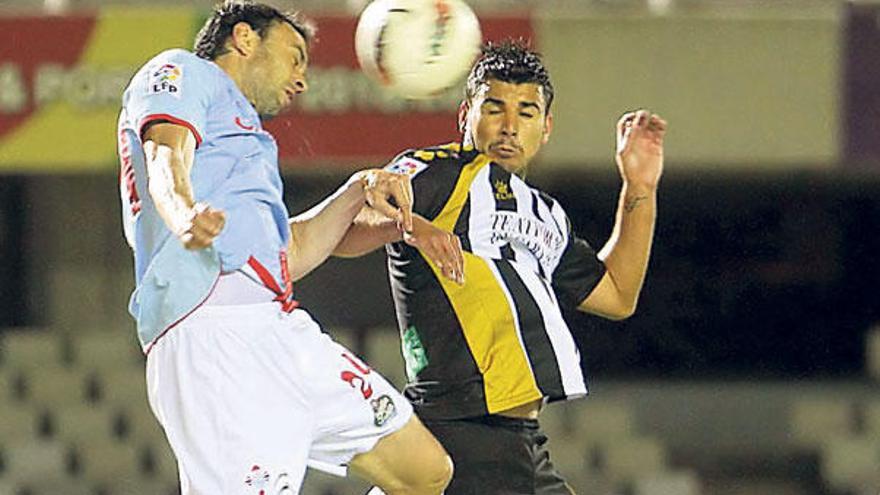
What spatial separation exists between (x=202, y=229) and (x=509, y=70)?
1464mm

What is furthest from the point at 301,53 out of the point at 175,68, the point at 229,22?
the point at 175,68

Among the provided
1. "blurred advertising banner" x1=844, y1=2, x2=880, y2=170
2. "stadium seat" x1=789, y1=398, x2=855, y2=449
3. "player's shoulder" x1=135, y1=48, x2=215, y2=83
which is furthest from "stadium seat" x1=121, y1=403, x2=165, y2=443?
"player's shoulder" x1=135, y1=48, x2=215, y2=83

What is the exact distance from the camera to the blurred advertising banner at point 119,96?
945cm

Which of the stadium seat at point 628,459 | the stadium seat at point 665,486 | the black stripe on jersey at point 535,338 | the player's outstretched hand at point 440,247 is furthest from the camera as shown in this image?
the stadium seat at point 628,459

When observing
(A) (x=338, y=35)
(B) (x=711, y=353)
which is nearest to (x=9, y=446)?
(A) (x=338, y=35)

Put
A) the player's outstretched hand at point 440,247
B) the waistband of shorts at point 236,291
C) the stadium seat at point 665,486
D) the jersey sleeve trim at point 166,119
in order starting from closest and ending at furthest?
the jersey sleeve trim at point 166,119 < the waistband of shorts at point 236,291 < the player's outstretched hand at point 440,247 < the stadium seat at point 665,486

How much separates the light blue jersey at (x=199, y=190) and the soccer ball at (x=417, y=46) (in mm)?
924

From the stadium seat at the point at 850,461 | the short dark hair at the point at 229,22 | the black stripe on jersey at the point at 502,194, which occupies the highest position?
the short dark hair at the point at 229,22

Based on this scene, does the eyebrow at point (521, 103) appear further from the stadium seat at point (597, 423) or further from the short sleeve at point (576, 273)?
the stadium seat at point (597, 423)

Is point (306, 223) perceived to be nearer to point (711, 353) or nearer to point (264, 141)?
point (264, 141)

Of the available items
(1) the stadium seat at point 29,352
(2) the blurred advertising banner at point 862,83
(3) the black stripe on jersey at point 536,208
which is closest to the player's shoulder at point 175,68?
(3) the black stripe on jersey at point 536,208

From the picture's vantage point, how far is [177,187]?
3.78 metres

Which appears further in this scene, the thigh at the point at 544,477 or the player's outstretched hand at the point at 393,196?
the thigh at the point at 544,477

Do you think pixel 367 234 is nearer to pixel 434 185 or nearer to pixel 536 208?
pixel 434 185
